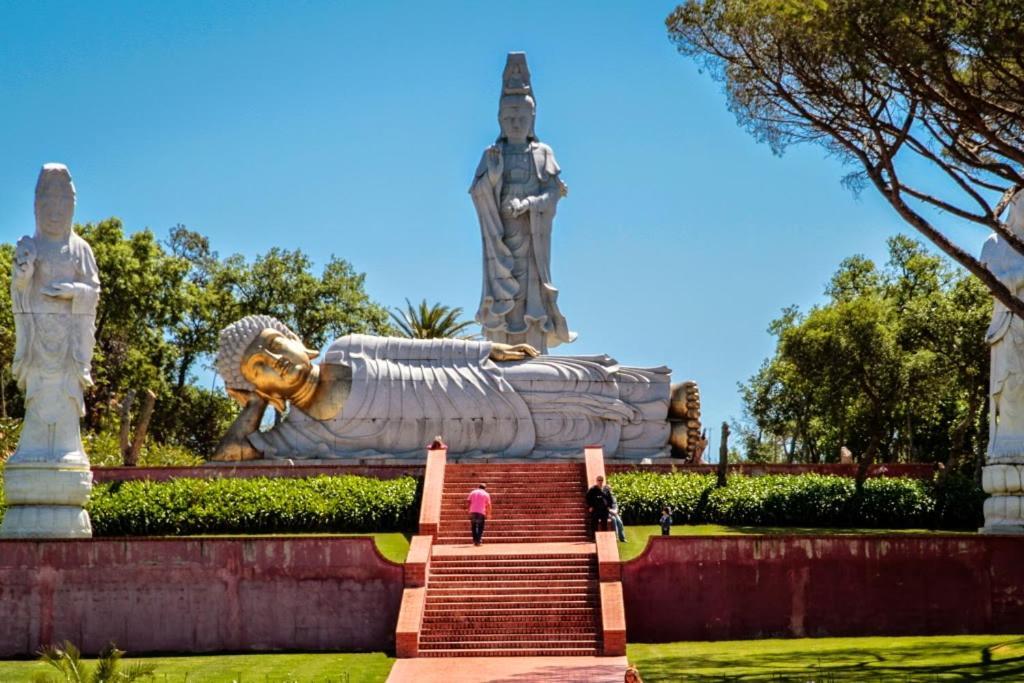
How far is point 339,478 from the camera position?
2820cm

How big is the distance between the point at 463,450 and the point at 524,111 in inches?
300

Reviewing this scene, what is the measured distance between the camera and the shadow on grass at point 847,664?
19.1 m

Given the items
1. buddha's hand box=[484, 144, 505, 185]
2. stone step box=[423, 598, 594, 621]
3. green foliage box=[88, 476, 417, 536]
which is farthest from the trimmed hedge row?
buddha's hand box=[484, 144, 505, 185]

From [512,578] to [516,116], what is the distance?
534 inches

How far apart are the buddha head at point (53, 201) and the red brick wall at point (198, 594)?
5014 mm

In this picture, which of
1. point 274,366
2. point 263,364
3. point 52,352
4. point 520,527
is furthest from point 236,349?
point 520,527

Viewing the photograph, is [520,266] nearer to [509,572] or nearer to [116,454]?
[116,454]

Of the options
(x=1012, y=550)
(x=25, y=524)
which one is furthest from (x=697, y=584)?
(x=25, y=524)

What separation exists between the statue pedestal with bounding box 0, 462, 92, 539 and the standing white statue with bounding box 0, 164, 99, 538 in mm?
14

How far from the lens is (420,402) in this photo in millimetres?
30953

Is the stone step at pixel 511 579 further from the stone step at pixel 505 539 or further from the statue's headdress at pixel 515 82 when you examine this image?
the statue's headdress at pixel 515 82

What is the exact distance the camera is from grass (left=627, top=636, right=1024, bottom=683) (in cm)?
1922

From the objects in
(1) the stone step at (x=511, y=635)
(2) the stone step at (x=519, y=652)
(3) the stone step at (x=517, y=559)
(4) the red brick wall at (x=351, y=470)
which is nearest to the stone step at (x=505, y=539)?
(3) the stone step at (x=517, y=559)

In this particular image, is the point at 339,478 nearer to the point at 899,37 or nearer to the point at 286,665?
the point at 286,665
